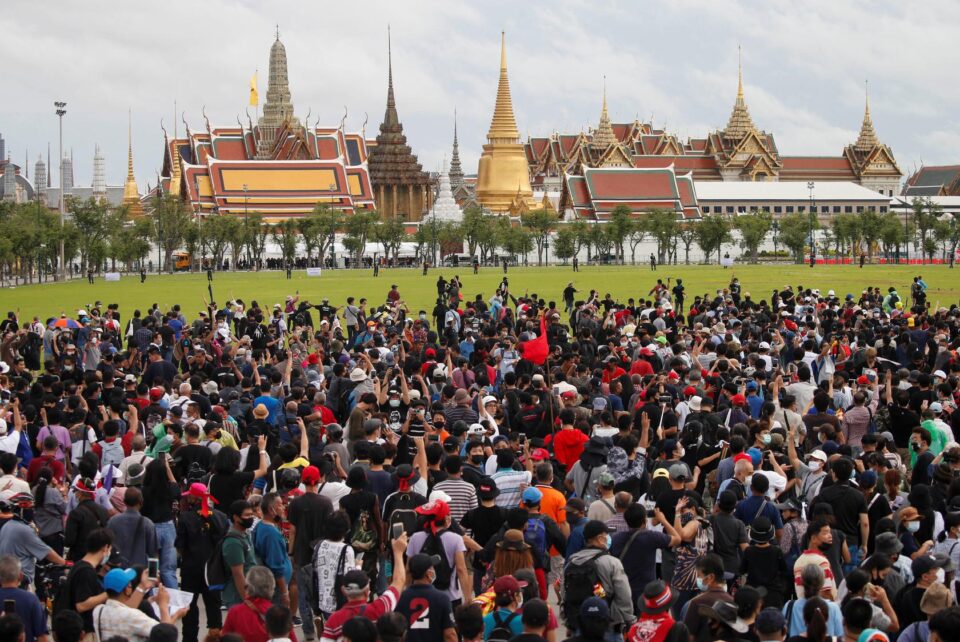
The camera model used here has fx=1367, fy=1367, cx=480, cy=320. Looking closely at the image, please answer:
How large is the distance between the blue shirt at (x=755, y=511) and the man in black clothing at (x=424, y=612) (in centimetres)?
264

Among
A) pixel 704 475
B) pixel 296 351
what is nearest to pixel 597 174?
pixel 296 351

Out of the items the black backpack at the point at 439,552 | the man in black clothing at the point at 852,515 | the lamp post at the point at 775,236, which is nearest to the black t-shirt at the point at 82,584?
the black backpack at the point at 439,552

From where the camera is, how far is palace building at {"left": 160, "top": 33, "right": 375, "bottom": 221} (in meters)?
95.1

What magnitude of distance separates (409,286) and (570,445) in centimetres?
3941

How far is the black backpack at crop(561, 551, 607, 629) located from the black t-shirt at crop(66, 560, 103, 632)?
2.88m

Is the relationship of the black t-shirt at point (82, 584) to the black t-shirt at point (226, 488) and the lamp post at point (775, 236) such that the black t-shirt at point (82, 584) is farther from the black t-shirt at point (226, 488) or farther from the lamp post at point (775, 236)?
the lamp post at point (775, 236)

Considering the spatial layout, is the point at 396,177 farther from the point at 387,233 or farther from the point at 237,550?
the point at 237,550

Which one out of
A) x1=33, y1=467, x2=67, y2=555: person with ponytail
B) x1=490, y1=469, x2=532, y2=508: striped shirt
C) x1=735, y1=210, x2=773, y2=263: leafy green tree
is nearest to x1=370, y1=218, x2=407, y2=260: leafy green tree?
x1=735, y1=210, x2=773, y2=263: leafy green tree

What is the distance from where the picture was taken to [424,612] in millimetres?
7969

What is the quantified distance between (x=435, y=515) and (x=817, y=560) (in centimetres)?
248

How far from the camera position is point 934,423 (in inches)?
482

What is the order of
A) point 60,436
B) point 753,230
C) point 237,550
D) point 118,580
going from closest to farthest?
point 118,580 < point 237,550 < point 60,436 < point 753,230

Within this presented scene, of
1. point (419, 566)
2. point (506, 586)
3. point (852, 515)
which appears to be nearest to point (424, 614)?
point (419, 566)

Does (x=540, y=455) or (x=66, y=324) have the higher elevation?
(x=66, y=324)
